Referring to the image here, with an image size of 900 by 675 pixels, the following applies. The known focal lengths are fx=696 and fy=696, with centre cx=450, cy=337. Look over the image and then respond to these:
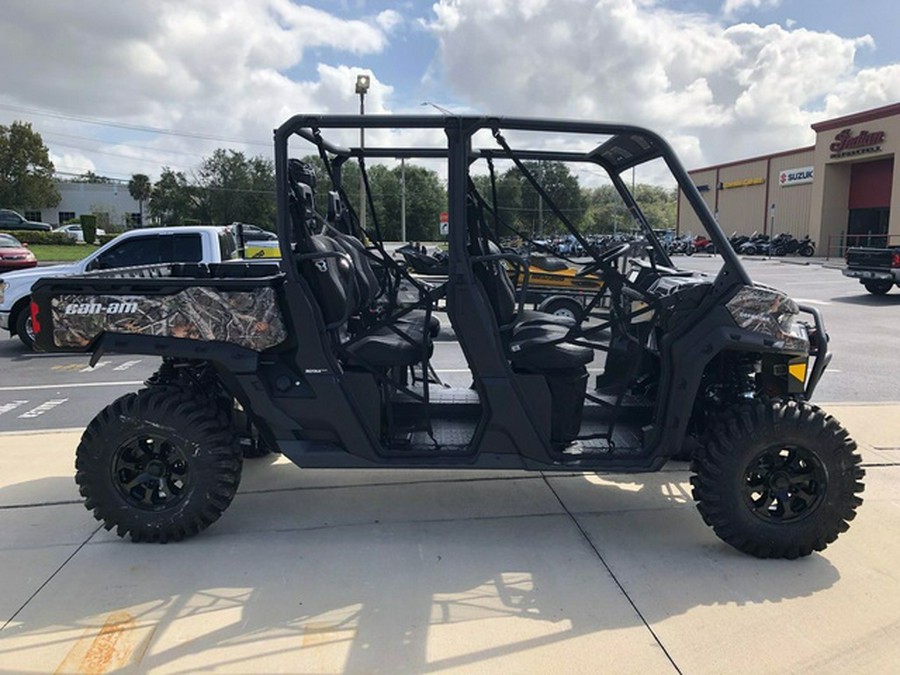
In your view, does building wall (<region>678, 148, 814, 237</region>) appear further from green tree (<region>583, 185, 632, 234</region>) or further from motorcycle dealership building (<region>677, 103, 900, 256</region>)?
green tree (<region>583, 185, 632, 234</region>)

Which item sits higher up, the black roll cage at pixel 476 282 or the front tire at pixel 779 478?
the black roll cage at pixel 476 282

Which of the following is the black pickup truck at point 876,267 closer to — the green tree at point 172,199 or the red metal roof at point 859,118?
the red metal roof at point 859,118

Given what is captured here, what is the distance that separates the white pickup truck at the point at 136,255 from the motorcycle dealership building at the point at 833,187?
2456 centimetres

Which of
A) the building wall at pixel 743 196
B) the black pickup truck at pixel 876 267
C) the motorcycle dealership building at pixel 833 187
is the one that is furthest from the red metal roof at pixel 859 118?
the black pickup truck at pixel 876 267

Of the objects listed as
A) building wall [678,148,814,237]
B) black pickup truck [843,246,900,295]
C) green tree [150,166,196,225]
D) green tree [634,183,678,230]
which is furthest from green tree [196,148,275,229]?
green tree [634,183,678,230]

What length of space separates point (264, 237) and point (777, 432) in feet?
64.0

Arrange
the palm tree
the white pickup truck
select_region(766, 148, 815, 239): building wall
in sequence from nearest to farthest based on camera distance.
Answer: the white pickup truck
select_region(766, 148, 815, 239): building wall
the palm tree

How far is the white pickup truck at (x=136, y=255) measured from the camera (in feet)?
30.6

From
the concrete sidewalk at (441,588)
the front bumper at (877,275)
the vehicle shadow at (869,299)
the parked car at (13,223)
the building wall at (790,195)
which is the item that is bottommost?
the concrete sidewalk at (441,588)

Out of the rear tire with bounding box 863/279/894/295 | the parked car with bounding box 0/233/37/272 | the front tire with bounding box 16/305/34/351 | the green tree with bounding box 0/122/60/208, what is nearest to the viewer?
the front tire with bounding box 16/305/34/351

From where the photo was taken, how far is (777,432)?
3.45m

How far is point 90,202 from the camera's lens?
66.1 m

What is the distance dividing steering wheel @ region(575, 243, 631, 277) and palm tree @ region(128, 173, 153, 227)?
66179mm

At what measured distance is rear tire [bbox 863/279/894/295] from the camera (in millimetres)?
16406
